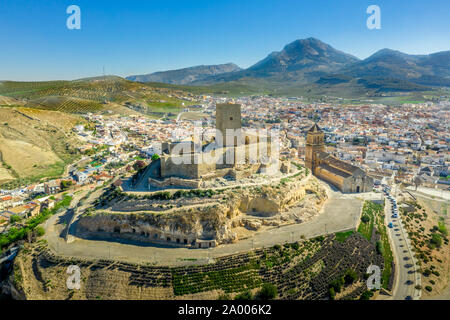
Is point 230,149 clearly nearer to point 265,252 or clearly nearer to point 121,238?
point 265,252

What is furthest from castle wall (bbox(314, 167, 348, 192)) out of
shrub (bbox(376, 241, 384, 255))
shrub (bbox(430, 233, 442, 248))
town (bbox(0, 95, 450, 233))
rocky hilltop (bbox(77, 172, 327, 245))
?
shrub (bbox(376, 241, 384, 255))

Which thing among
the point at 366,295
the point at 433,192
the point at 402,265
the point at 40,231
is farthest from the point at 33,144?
the point at 433,192

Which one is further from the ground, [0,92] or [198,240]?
[0,92]

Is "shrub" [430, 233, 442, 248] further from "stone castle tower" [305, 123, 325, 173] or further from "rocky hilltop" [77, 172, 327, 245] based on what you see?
"stone castle tower" [305, 123, 325, 173]

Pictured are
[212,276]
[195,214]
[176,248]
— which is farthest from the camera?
[195,214]

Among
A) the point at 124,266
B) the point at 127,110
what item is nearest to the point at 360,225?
the point at 124,266

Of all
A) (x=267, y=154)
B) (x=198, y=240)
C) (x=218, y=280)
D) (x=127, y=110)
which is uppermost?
(x=127, y=110)

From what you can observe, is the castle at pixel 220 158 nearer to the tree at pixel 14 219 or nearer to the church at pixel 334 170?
the church at pixel 334 170

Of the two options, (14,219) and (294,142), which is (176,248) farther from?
(294,142)
